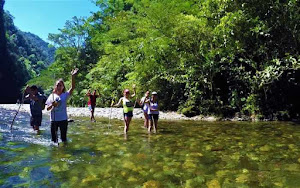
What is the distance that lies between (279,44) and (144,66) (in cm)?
1023

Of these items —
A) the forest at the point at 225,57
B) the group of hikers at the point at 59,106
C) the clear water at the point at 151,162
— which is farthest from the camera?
the forest at the point at 225,57

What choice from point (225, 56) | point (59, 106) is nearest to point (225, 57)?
point (225, 56)

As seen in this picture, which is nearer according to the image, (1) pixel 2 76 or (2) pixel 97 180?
(2) pixel 97 180

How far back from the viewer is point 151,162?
289 inches

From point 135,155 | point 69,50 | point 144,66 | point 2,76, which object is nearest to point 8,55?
point 2,76

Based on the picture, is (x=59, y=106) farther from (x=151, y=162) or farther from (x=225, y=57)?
(x=225, y=57)

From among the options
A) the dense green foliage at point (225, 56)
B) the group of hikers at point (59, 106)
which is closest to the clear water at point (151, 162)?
the group of hikers at point (59, 106)

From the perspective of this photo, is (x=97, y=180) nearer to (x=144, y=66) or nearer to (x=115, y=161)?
(x=115, y=161)

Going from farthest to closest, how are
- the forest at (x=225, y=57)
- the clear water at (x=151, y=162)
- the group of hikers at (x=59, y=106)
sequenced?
the forest at (x=225, y=57)
the group of hikers at (x=59, y=106)
the clear water at (x=151, y=162)

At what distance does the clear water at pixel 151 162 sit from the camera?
5750 millimetres

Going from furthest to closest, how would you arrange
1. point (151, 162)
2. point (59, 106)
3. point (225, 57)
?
1. point (225, 57)
2. point (59, 106)
3. point (151, 162)

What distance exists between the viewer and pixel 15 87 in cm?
7856

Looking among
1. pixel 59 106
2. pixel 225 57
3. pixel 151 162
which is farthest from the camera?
pixel 225 57

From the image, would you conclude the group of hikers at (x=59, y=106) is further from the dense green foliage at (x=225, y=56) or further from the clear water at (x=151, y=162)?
the dense green foliage at (x=225, y=56)
